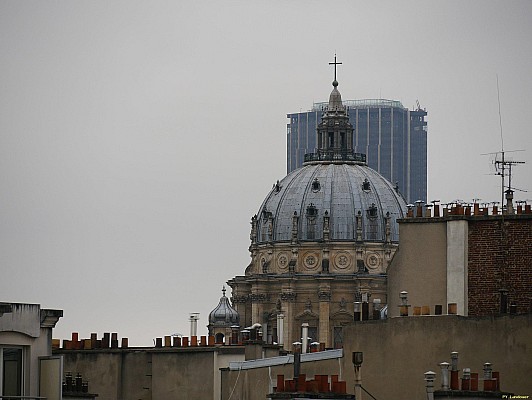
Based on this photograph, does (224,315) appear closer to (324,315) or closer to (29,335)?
(324,315)

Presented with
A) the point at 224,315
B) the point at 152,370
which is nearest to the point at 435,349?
the point at 152,370

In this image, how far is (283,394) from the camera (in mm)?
42188

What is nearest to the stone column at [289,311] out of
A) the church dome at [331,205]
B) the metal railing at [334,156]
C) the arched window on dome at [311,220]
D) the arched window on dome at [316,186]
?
the church dome at [331,205]

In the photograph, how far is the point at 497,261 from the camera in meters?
48.2

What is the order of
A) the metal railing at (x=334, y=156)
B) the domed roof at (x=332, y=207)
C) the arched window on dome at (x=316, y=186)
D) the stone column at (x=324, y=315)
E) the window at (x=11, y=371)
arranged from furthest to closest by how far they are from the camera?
the metal railing at (x=334, y=156) < the arched window on dome at (x=316, y=186) < the domed roof at (x=332, y=207) < the stone column at (x=324, y=315) < the window at (x=11, y=371)

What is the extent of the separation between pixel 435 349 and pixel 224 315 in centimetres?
12187

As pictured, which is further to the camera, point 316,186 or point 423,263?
point 316,186

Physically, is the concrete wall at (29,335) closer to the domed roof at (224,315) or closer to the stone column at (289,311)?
the stone column at (289,311)

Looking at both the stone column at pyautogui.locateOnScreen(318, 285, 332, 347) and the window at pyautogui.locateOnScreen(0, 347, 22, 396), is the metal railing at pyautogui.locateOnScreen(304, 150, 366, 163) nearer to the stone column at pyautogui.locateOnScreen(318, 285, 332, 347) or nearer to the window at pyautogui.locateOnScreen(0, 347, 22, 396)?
the stone column at pyautogui.locateOnScreen(318, 285, 332, 347)

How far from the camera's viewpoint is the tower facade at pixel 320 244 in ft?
543

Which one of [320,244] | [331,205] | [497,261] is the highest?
[331,205]

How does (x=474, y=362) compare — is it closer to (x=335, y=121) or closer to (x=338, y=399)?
(x=338, y=399)

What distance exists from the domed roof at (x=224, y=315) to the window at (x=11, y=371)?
409 ft

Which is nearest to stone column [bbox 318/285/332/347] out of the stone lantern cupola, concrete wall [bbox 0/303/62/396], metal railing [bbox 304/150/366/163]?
the stone lantern cupola
